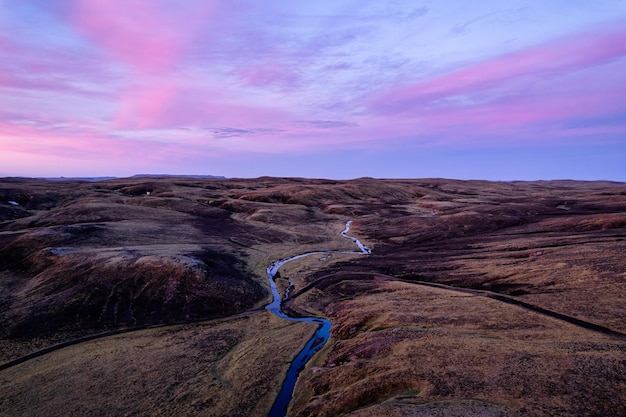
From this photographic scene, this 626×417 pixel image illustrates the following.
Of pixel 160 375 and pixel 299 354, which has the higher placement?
pixel 299 354

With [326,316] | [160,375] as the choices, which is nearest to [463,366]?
[326,316]

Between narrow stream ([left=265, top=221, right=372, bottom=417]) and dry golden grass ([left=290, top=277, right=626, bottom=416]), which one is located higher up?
dry golden grass ([left=290, top=277, right=626, bottom=416])

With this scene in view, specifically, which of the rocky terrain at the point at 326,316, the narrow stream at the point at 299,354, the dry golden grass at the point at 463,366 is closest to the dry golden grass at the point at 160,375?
the rocky terrain at the point at 326,316

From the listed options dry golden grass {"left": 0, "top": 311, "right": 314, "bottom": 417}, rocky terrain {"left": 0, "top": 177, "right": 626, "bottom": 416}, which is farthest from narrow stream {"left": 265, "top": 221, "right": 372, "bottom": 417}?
rocky terrain {"left": 0, "top": 177, "right": 626, "bottom": 416}

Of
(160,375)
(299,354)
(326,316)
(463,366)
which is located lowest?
(160,375)

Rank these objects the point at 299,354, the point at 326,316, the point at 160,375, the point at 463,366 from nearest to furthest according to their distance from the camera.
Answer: the point at 463,366
the point at 160,375
the point at 299,354
the point at 326,316

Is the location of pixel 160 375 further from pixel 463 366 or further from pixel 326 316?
pixel 463 366

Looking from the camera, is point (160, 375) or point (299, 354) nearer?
point (160, 375)

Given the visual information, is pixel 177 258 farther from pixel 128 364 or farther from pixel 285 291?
pixel 128 364

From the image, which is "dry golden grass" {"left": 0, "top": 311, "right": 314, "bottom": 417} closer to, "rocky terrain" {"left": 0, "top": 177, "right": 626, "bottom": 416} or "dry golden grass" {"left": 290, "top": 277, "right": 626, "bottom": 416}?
"rocky terrain" {"left": 0, "top": 177, "right": 626, "bottom": 416}
